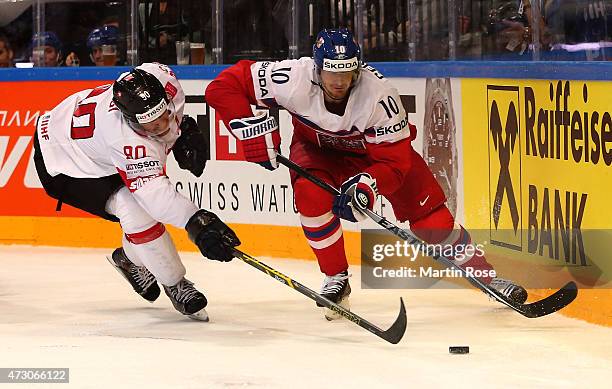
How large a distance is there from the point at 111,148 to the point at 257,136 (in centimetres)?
57

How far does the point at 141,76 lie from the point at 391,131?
3.19 ft

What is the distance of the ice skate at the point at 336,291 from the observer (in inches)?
206

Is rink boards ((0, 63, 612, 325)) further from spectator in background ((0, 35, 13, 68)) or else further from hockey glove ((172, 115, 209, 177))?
hockey glove ((172, 115, 209, 177))

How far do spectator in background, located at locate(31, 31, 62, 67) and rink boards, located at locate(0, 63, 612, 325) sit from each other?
97 mm

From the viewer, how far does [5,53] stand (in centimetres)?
785

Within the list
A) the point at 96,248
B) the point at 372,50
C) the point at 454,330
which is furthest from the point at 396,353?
the point at 96,248

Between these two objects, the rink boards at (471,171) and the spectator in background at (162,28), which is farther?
the spectator in background at (162,28)

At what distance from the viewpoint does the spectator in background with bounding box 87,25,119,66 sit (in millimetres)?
7637

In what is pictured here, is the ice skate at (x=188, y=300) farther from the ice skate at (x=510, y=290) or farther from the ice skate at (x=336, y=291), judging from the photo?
the ice skate at (x=510, y=290)

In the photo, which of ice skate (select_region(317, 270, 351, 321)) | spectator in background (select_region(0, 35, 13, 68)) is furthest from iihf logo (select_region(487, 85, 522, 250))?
spectator in background (select_region(0, 35, 13, 68))

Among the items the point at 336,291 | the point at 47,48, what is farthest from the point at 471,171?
the point at 47,48

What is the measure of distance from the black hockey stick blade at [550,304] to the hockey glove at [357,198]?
722mm

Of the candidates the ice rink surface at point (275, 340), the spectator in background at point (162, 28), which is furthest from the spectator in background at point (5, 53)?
the ice rink surface at point (275, 340)

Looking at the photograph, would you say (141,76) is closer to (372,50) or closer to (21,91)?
(372,50)
